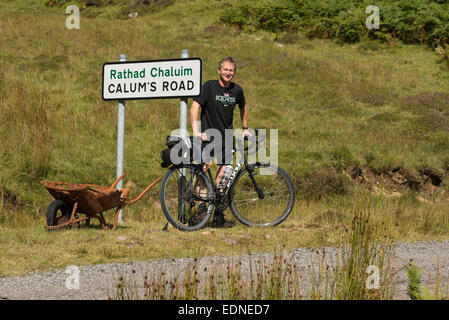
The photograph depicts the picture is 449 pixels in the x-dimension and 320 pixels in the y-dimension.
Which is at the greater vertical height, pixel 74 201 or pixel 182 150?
pixel 182 150

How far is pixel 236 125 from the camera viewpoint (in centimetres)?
1439

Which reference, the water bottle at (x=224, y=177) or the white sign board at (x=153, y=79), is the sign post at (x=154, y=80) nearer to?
the white sign board at (x=153, y=79)

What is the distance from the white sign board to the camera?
319 inches

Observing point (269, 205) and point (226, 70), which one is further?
point (269, 205)

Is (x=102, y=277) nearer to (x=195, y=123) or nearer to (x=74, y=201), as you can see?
(x=74, y=201)

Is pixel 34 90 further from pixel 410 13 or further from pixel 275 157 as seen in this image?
pixel 410 13

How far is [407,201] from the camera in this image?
10.6 m

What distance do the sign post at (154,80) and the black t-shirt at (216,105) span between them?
0.63ft

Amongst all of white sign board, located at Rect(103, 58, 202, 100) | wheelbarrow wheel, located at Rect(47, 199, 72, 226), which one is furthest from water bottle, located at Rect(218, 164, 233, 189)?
wheelbarrow wheel, located at Rect(47, 199, 72, 226)

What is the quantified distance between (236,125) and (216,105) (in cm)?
656

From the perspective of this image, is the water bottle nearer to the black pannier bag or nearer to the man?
the man

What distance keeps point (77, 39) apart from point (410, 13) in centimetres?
1466

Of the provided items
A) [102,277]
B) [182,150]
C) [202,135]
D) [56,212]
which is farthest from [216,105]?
[102,277]
